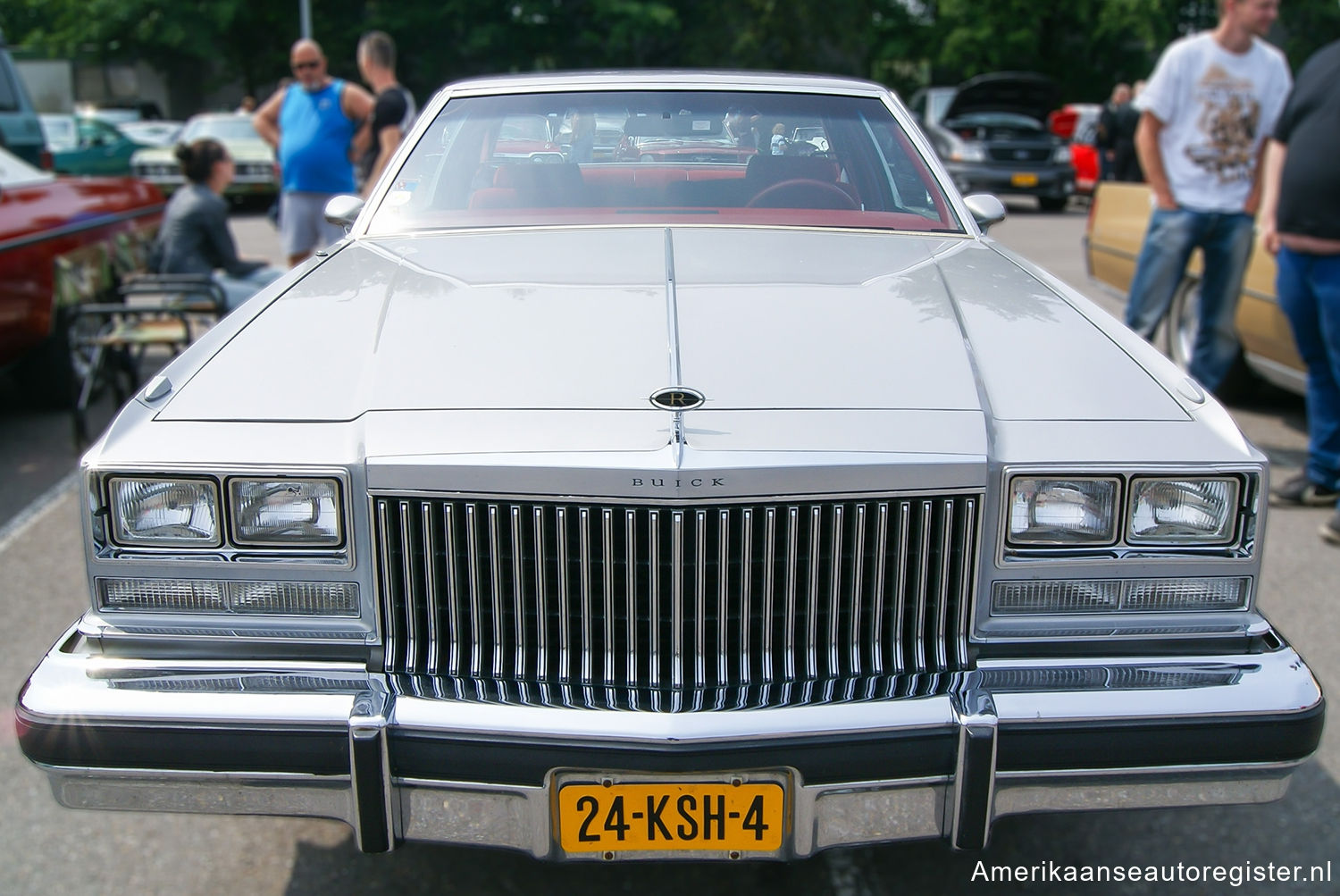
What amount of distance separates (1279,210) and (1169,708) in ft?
10.4

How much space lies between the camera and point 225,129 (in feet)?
57.2

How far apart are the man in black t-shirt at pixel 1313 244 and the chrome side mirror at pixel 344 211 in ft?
11.0

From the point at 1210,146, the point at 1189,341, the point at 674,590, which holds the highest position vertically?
the point at 1210,146

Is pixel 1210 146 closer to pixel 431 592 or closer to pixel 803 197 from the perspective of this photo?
pixel 803 197

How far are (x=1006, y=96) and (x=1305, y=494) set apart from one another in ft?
49.5

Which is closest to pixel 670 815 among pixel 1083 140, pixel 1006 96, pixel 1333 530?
pixel 1333 530

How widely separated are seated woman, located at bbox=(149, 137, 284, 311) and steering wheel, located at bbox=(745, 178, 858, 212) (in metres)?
3.55

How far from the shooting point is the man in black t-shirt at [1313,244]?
4.22 meters

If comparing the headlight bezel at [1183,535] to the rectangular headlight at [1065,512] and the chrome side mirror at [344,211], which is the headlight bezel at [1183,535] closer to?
the rectangular headlight at [1065,512]

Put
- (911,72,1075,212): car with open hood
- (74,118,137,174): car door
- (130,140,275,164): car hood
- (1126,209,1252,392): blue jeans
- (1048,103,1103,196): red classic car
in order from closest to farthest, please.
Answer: (1126,209,1252,392): blue jeans
(130,140,275,164): car hood
(911,72,1075,212): car with open hood
(1048,103,1103,196): red classic car
(74,118,137,174): car door

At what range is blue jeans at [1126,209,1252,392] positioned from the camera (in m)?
5.02

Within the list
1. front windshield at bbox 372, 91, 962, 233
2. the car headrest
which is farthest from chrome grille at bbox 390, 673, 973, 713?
the car headrest

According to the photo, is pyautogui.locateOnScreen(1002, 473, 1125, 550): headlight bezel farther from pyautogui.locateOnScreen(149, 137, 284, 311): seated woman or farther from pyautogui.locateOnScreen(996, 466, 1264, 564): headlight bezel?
pyautogui.locateOnScreen(149, 137, 284, 311): seated woman

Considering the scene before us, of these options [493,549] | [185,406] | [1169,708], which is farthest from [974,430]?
[185,406]
